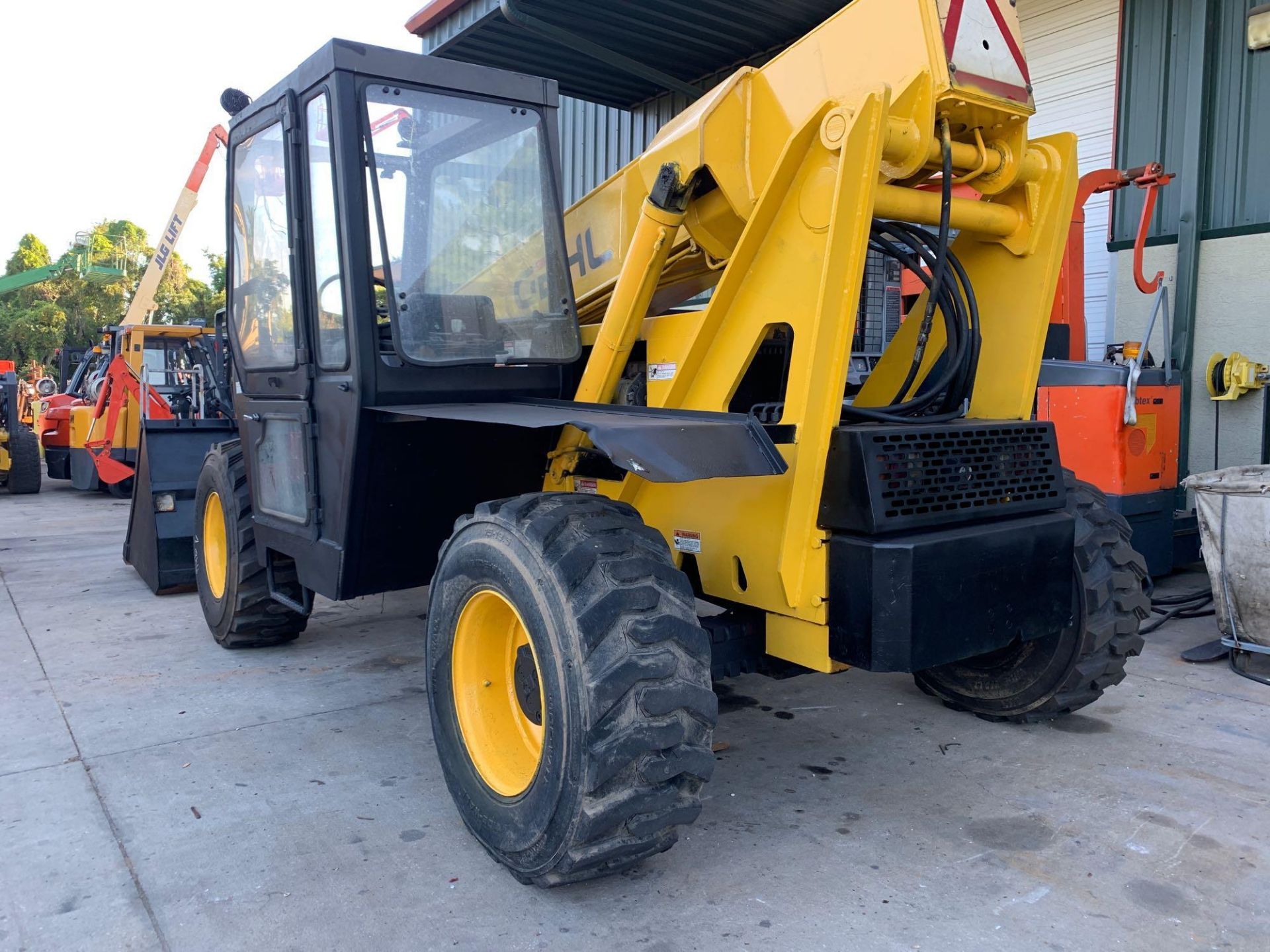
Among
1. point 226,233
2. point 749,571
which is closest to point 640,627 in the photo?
point 749,571

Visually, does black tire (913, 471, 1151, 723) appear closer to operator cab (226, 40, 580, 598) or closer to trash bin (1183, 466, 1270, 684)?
trash bin (1183, 466, 1270, 684)

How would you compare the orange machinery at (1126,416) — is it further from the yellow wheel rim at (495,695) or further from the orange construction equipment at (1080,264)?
the yellow wheel rim at (495,695)

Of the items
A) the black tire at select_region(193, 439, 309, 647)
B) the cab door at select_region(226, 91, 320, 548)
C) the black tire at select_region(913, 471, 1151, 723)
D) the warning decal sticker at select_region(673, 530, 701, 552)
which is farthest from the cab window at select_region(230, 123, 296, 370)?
the black tire at select_region(913, 471, 1151, 723)

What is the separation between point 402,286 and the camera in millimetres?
3377

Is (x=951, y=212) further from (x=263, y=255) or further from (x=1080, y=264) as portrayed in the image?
(x=1080, y=264)

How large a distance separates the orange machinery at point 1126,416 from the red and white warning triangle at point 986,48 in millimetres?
3184

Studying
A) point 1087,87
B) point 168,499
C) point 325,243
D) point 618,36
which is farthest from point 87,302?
point 325,243

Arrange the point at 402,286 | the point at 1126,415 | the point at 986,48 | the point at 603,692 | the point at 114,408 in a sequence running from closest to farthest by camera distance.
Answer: the point at 603,692
the point at 986,48
the point at 402,286
the point at 1126,415
the point at 114,408

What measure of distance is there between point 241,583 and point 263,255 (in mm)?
1657

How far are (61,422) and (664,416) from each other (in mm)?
13050

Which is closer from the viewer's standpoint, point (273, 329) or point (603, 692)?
point (603, 692)

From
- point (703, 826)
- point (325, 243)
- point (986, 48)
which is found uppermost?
point (986, 48)

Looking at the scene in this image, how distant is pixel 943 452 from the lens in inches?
111

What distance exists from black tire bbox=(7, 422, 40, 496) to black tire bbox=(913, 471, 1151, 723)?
43.0 ft
